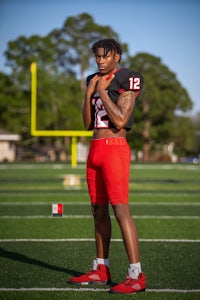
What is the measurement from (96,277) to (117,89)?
123 centimetres

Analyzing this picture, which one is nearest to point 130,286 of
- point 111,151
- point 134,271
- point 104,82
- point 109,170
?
point 134,271

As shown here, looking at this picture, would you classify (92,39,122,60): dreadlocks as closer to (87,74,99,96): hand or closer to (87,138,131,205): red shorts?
(87,74,99,96): hand

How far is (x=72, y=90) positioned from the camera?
49.1 meters

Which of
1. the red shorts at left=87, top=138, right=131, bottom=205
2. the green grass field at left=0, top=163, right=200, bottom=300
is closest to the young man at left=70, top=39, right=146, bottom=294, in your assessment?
the red shorts at left=87, top=138, right=131, bottom=205

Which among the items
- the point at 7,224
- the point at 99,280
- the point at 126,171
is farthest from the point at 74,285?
the point at 7,224

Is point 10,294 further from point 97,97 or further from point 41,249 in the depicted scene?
point 41,249

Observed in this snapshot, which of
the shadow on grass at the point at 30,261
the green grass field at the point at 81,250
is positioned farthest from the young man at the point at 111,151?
the shadow on grass at the point at 30,261

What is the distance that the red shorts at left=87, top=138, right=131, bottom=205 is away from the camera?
411 cm

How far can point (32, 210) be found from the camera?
950 centimetres

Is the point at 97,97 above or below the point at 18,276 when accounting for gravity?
above

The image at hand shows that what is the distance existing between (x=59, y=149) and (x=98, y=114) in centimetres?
4797

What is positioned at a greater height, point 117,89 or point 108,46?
point 108,46

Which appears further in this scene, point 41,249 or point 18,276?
point 41,249

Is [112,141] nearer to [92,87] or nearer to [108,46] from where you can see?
[92,87]
